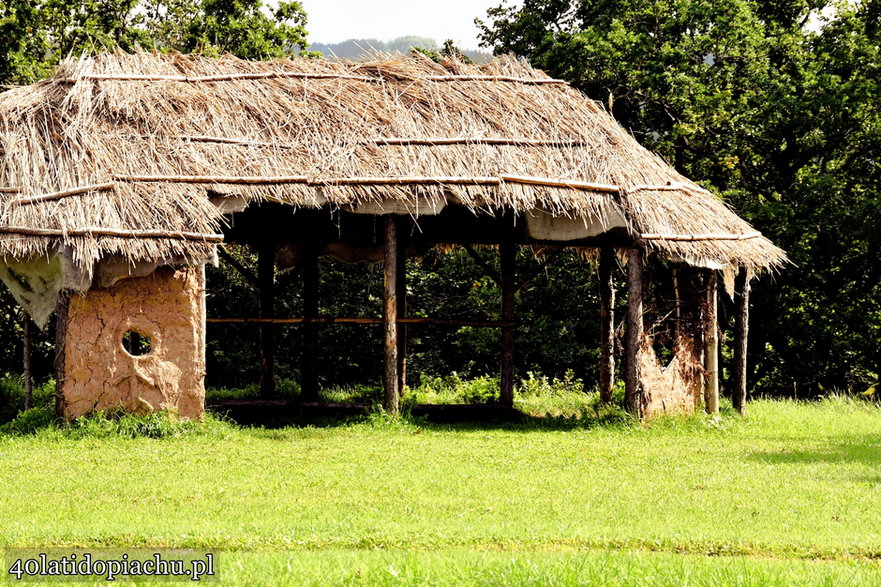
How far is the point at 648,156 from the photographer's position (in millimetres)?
14383

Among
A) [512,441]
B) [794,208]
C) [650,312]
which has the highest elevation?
[794,208]

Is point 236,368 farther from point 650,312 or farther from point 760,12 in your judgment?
point 760,12

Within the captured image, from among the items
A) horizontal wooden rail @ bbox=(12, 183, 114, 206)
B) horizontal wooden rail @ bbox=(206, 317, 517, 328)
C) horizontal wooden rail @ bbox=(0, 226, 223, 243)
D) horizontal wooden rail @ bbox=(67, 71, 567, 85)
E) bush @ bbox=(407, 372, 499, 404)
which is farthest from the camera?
bush @ bbox=(407, 372, 499, 404)

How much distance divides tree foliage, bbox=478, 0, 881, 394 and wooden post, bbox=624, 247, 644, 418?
6.63 metres

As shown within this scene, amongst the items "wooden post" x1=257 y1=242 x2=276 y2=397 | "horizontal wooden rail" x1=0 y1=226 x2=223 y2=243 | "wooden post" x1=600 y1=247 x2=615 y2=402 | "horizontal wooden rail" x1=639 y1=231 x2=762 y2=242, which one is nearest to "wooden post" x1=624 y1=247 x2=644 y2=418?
"horizontal wooden rail" x1=639 y1=231 x2=762 y2=242

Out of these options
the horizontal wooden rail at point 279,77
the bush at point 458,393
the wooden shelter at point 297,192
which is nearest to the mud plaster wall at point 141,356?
the wooden shelter at point 297,192

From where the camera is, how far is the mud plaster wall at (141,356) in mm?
12117

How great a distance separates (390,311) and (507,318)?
2351mm

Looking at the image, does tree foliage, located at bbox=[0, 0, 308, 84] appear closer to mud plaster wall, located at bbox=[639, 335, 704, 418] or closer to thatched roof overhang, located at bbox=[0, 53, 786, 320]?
thatched roof overhang, located at bbox=[0, 53, 786, 320]

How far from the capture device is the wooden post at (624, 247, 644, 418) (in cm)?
1336

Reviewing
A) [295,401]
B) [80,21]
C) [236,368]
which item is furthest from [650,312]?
[80,21]

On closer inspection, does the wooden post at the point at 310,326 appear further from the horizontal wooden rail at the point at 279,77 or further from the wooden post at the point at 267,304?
the horizontal wooden rail at the point at 279,77

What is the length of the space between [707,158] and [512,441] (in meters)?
10.1

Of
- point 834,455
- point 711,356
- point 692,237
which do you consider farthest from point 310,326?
point 834,455
